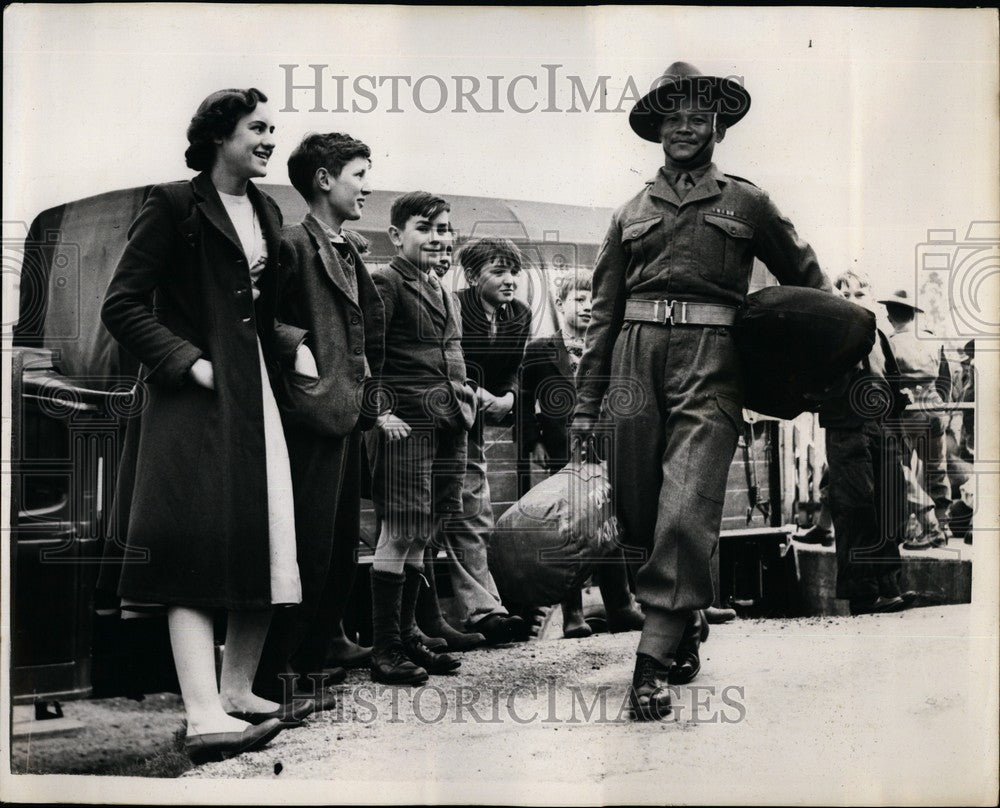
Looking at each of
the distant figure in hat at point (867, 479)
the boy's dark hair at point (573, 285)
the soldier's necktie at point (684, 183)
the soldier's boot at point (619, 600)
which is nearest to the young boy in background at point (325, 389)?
the boy's dark hair at point (573, 285)

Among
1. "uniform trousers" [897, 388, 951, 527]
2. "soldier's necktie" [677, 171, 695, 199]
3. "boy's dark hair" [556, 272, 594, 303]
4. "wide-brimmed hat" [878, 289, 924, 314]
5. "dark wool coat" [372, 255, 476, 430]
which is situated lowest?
"uniform trousers" [897, 388, 951, 527]

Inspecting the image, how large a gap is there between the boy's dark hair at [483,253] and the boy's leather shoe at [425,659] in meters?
1.57

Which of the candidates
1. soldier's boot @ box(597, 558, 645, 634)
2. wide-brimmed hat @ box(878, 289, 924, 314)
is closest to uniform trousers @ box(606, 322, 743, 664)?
soldier's boot @ box(597, 558, 645, 634)

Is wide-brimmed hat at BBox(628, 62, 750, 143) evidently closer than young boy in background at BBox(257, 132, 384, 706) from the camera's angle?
No

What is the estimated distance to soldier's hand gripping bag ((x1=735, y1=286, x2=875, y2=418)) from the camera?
15.3ft

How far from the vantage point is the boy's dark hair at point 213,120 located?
483 cm

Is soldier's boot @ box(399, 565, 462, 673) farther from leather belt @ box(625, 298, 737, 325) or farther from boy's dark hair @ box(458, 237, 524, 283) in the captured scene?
leather belt @ box(625, 298, 737, 325)

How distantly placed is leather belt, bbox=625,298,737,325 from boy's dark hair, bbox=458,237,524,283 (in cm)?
67

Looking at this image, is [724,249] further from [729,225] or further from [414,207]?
[414,207]

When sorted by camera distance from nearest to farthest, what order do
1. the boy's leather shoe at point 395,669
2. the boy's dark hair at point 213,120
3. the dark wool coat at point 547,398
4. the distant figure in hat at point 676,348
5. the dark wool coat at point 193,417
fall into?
the dark wool coat at point 193,417
the distant figure in hat at point 676,348
the boy's dark hair at point 213,120
the boy's leather shoe at point 395,669
the dark wool coat at point 547,398

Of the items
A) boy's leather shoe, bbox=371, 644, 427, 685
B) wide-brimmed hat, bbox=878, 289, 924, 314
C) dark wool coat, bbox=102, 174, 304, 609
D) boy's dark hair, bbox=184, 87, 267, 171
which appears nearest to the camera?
dark wool coat, bbox=102, 174, 304, 609

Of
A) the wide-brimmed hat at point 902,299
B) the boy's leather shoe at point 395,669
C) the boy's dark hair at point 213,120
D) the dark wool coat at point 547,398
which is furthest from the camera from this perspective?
the wide-brimmed hat at point 902,299

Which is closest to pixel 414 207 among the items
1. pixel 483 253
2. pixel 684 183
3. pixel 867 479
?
pixel 483 253

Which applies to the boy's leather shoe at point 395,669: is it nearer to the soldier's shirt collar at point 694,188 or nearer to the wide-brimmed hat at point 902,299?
the soldier's shirt collar at point 694,188
